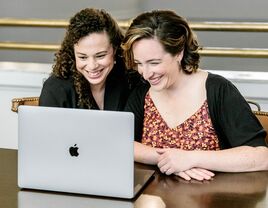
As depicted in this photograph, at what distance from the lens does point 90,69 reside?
2367 millimetres

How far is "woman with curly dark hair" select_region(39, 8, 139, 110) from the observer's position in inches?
93.3

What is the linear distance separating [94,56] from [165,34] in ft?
1.16

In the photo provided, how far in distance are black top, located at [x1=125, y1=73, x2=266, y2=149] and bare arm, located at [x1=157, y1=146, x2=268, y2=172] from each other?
94 millimetres

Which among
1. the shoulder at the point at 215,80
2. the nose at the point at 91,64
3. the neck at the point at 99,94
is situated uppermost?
the nose at the point at 91,64

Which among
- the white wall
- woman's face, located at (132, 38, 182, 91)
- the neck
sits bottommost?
the white wall

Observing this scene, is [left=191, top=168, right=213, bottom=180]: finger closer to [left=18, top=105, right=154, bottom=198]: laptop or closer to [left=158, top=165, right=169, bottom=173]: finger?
[left=158, top=165, right=169, bottom=173]: finger

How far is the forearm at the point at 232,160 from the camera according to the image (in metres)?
2.00

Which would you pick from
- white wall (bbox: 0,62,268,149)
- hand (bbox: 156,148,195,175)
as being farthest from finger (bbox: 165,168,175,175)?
white wall (bbox: 0,62,268,149)

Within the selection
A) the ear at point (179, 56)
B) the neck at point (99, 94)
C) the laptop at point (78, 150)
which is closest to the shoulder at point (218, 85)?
the ear at point (179, 56)

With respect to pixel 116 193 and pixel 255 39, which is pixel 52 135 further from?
pixel 255 39

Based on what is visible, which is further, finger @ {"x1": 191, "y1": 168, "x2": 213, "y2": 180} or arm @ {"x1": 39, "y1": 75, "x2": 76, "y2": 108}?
arm @ {"x1": 39, "y1": 75, "x2": 76, "y2": 108}

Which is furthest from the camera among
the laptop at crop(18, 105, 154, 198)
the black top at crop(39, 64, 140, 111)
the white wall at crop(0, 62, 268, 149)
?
the white wall at crop(0, 62, 268, 149)

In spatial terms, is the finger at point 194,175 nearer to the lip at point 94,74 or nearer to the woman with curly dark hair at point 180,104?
the woman with curly dark hair at point 180,104

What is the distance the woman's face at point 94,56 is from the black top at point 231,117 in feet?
1.50
